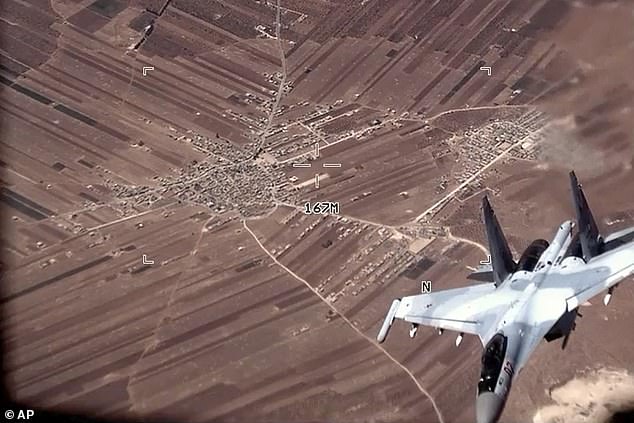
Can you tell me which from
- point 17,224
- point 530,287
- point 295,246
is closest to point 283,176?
point 295,246

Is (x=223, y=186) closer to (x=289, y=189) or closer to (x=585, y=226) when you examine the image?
(x=289, y=189)

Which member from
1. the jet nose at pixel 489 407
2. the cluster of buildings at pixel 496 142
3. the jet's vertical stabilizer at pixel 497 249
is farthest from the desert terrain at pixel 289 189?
the jet nose at pixel 489 407

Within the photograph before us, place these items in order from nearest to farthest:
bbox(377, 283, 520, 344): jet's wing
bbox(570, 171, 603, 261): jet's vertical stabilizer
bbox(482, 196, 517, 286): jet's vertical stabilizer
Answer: bbox(377, 283, 520, 344): jet's wing, bbox(482, 196, 517, 286): jet's vertical stabilizer, bbox(570, 171, 603, 261): jet's vertical stabilizer

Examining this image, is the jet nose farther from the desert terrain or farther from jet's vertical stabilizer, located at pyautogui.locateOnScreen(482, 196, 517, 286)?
jet's vertical stabilizer, located at pyautogui.locateOnScreen(482, 196, 517, 286)

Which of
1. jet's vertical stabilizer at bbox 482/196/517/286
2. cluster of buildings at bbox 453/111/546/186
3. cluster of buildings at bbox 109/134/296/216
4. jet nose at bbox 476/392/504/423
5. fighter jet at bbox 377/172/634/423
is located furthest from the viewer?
cluster of buildings at bbox 453/111/546/186

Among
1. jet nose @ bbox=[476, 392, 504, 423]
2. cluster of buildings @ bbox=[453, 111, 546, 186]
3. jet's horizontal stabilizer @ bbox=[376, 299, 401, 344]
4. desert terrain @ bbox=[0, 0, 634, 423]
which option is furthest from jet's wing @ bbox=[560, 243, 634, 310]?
cluster of buildings @ bbox=[453, 111, 546, 186]

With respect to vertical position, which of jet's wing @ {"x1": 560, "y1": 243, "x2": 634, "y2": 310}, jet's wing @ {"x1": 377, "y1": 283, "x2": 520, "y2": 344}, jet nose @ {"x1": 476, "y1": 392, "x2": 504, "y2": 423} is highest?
jet's wing @ {"x1": 377, "y1": 283, "x2": 520, "y2": 344}

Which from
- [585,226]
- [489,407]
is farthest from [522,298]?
[489,407]
